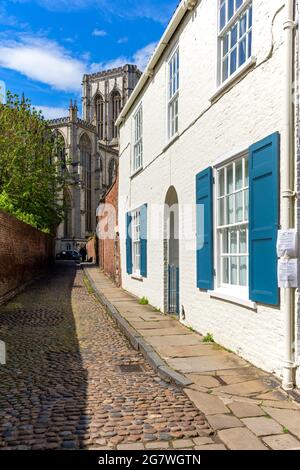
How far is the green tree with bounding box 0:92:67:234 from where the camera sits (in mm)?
24969

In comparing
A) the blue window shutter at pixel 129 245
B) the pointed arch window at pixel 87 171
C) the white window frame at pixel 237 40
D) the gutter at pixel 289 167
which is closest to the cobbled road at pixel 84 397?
the gutter at pixel 289 167

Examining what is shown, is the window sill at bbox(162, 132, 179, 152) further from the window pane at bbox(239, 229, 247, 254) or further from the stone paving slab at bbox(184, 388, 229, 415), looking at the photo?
the stone paving slab at bbox(184, 388, 229, 415)

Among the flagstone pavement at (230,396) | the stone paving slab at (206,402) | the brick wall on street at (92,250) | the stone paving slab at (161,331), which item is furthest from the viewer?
the brick wall on street at (92,250)

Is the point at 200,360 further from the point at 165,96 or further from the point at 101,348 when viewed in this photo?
the point at 165,96

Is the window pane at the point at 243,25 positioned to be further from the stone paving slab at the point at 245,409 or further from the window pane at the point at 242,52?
the stone paving slab at the point at 245,409

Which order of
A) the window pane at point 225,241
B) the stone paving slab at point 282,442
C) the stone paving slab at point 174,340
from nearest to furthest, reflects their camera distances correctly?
the stone paving slab at point 282,442 → the window pane at point 225,241 → the stone paving slab at point 174,340

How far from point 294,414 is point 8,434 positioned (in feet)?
8.23

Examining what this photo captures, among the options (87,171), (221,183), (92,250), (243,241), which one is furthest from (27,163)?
(87,171)

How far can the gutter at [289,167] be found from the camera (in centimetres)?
477

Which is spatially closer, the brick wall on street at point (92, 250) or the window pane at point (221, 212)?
the window pane at point (221, 212)

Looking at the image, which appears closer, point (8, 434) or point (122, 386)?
point (8, 434)

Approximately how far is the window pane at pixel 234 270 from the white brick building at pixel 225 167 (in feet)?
0.05

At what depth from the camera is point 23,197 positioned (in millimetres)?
25375

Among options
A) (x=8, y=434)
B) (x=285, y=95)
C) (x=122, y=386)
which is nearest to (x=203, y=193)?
(x=285, y=95)
